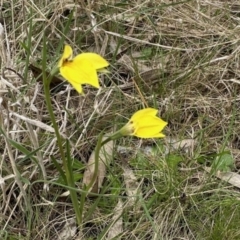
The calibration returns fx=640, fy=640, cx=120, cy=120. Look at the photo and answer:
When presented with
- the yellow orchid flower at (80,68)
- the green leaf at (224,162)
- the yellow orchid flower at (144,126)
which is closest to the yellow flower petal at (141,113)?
the yellow orchid flower at (144,126)

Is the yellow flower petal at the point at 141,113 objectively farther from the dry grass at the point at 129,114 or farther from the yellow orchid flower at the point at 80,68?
the dry grass at the point at 129,114

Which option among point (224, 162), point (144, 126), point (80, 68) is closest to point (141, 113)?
point (144, 126)

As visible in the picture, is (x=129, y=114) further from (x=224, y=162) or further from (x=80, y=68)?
(x=80, y=68)

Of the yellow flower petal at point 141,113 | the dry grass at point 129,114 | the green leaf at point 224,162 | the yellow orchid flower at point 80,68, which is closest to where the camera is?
the yellow orchid flower at point 80,68

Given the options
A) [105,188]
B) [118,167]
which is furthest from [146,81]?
[105,188]

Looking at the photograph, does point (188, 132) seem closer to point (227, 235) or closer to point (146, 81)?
point (146, 81)

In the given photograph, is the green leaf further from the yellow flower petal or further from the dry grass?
the yellow flower petal

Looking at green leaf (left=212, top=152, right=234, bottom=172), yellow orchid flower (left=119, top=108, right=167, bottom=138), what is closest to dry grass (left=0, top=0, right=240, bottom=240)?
green leaf (left=212, top=152, right=234, bottom=172)
